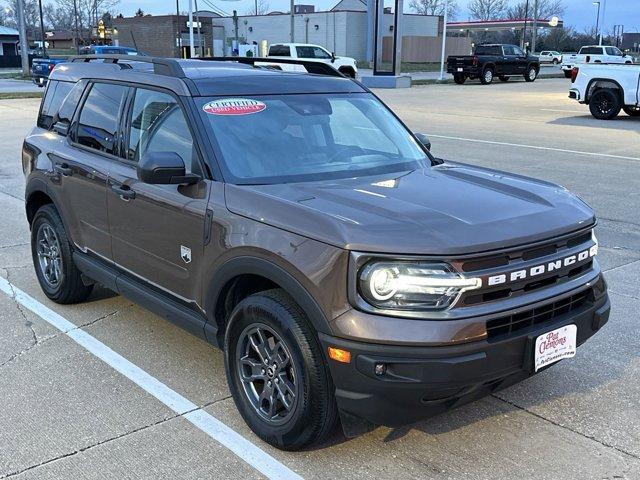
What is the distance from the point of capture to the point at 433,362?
2791 millimetres

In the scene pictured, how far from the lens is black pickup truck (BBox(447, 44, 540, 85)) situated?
3644 cm

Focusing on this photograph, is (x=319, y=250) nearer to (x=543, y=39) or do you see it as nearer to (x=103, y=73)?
(x=103, y=73)

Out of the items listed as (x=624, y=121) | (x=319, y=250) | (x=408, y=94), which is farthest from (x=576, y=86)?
(x=319, y=250)

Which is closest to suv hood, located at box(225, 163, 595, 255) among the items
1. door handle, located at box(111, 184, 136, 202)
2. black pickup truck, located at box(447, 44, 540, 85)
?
door handle, located at box(111, 184, 136, 202)

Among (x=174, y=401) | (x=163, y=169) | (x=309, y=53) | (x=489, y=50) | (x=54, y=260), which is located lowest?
(x=174, y=401)

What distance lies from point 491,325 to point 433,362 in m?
0.33

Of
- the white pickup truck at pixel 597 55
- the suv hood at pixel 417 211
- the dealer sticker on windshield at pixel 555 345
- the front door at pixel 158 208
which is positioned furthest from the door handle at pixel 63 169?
the white pickup truck at pixel 597 55

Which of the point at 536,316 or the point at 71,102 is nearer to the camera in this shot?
the point at 536,316

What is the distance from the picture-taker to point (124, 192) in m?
4.22

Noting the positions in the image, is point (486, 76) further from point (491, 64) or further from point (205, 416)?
point (205, 416)

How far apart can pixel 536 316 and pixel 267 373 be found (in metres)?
1.30

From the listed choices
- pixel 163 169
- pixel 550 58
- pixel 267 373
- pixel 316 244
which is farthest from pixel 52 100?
pixel 550 58

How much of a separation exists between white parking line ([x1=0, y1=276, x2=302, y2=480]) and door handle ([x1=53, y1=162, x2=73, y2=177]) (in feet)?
3.55

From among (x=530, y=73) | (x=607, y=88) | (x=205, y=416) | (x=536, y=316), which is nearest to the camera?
(x=536, y=316)
